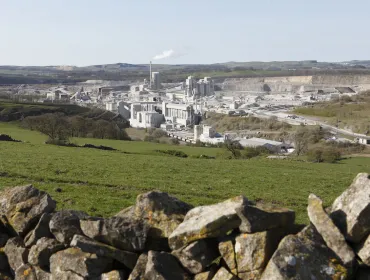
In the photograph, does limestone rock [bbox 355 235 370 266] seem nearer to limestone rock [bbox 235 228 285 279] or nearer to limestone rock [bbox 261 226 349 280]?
limestone rock [bbox 261 226 349 280]

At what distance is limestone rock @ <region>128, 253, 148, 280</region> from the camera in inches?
300

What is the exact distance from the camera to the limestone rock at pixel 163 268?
744 centimetres

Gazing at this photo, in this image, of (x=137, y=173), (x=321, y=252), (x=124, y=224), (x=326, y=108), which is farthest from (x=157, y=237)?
(x=326, y=108)

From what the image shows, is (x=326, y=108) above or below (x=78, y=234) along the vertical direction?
below

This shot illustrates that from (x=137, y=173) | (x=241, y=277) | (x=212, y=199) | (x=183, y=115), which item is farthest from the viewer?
(x=183, y=115)

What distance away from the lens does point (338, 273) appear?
256 inches

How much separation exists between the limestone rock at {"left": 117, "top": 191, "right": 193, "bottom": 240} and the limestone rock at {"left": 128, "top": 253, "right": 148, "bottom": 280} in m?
0.48

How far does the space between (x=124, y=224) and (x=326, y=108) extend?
139629 mm

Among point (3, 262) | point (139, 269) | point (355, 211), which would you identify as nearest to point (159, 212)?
point (139, 269)

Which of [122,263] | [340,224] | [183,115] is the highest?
[340,224]

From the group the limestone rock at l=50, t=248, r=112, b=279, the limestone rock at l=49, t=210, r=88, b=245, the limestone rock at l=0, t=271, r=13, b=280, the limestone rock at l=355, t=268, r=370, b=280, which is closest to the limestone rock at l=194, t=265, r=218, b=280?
the limestone rock at l=50, t=248, r=112, b=279

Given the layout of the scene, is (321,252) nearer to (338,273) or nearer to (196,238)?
(338,273)

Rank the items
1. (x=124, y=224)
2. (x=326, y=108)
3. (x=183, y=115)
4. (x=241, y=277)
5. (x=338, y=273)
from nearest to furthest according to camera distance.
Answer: (x=338, y=273) → (x=241, y=277) → (x=124, y=224) → (x=326, y=108) → (x=183, y=115)

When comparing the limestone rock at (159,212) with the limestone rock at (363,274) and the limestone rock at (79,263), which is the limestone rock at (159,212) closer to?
the limestone rock at (79,263)
